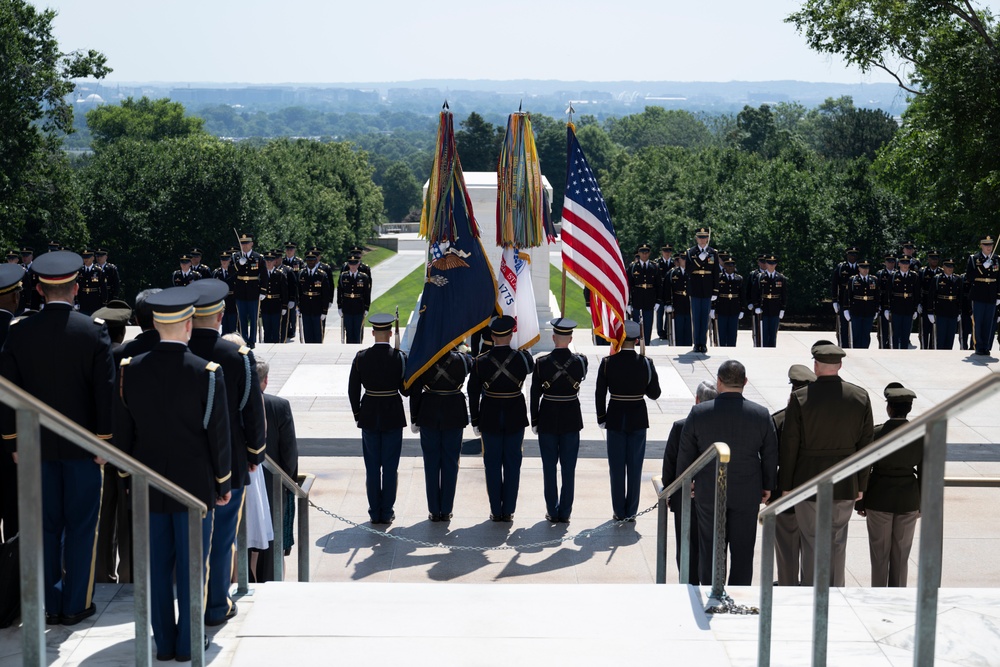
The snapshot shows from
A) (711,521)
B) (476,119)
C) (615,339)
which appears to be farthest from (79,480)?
(476,119)

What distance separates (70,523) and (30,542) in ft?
7.17

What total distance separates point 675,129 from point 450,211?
142016 mm

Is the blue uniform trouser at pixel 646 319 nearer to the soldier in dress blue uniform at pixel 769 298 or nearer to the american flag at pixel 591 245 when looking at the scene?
the soldier in dress blue uniform at pixel 769 298

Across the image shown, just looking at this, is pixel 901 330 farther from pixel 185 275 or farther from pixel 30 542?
pixel 30 542

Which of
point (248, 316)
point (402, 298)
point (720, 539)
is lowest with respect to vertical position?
point (402, 298)

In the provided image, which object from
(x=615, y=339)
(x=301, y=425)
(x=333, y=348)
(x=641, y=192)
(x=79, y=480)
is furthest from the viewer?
(x=641, y=192)

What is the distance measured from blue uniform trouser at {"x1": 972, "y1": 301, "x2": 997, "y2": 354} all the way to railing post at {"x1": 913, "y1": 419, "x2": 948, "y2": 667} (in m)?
13.4

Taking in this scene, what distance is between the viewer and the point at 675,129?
14862cm

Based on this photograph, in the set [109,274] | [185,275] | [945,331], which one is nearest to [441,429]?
[185,275]

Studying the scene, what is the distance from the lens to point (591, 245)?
36.9 ft

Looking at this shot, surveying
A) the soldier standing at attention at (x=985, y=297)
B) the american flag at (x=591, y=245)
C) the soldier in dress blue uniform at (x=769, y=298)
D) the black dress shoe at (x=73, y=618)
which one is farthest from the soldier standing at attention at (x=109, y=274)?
the black dress shoe at (x=73, y=618)

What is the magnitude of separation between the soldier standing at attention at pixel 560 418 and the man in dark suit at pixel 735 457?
2048mm

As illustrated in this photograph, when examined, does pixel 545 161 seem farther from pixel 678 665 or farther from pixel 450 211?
pixel 678 665

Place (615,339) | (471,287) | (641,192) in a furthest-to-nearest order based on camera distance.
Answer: (641,192)
(471,287)
(615,339)
